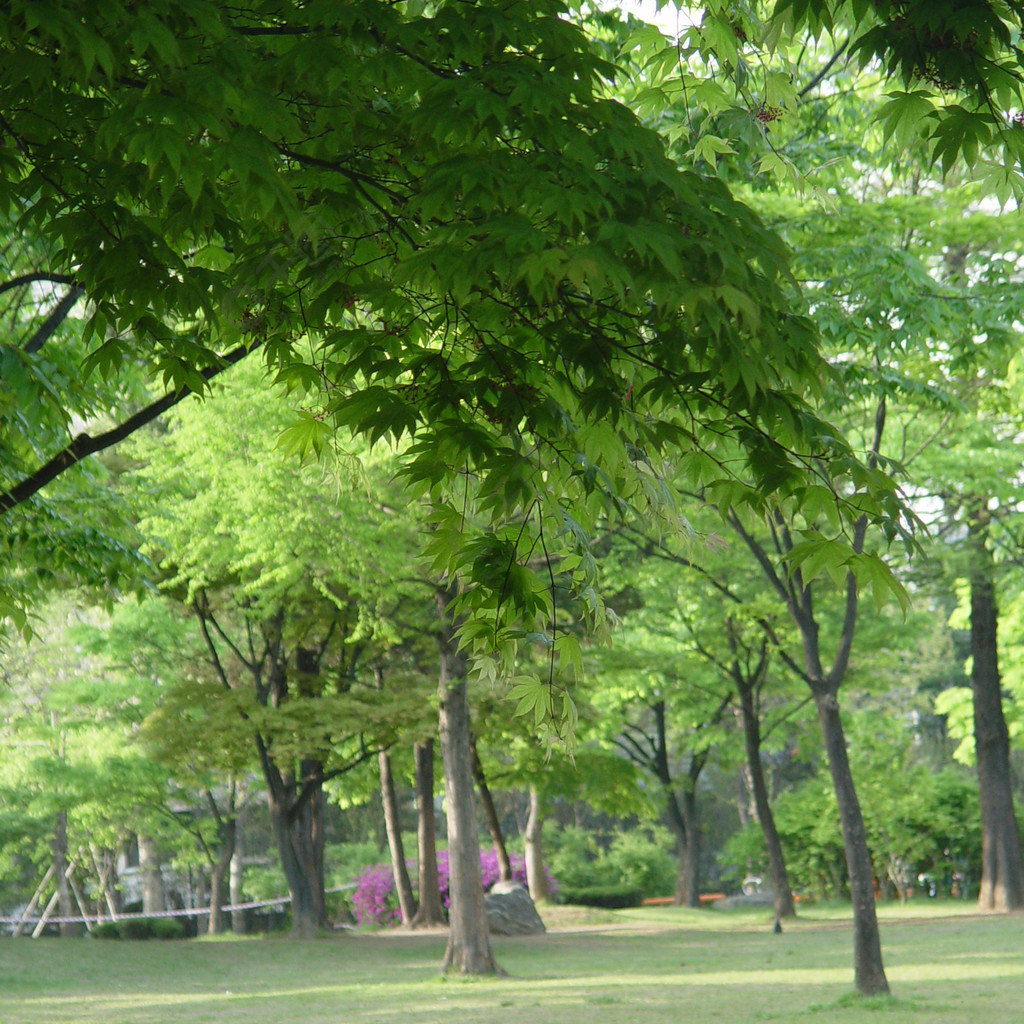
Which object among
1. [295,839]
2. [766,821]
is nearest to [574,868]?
[766,821]

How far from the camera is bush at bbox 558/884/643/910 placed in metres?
32.8

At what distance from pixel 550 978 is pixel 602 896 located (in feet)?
62.2

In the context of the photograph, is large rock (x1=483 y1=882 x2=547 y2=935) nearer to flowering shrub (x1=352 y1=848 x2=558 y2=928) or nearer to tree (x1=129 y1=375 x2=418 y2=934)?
tree (x1=129 y1=375 x2=418 y2=934)

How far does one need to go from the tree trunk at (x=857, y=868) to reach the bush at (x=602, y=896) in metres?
21.7

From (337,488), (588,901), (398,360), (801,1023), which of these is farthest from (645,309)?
(588,901)

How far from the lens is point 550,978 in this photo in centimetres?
1475

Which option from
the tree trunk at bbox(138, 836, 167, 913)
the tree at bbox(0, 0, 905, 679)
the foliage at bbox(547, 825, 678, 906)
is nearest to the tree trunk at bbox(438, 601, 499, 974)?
the tree at bbox(0, 0, 905, 679)

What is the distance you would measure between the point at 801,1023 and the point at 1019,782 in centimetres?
3863

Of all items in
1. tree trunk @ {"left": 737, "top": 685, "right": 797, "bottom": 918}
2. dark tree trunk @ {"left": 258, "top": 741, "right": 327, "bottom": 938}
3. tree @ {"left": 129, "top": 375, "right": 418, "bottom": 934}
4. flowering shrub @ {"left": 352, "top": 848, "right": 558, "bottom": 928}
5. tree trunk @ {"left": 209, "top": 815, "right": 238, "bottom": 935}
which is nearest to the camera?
tree @ {"left": 129, "top": 375, "right": 418, "bottom": 934}

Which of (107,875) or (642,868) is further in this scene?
(642,868)

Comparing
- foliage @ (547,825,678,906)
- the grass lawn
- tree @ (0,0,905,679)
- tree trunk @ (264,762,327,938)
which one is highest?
tree @ (0,0,905,679)

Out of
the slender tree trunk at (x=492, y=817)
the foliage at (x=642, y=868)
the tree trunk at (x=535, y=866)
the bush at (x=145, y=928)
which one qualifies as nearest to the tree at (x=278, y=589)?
the slender tree trunk at (x=492, y=817)

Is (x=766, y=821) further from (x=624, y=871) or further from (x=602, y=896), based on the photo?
(x=624, y=871)

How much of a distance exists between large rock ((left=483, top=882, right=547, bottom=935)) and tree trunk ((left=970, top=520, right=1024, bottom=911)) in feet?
30.8
